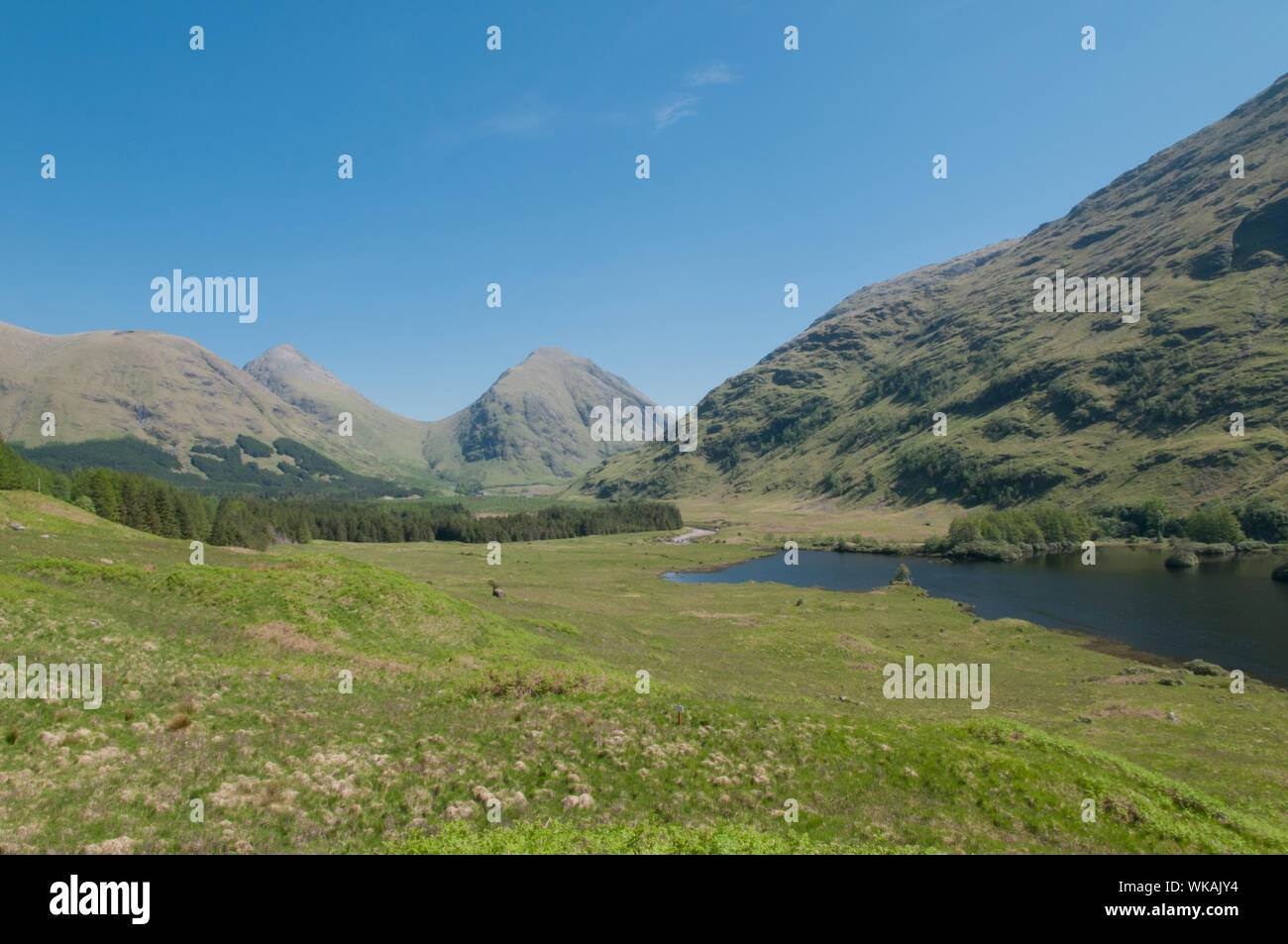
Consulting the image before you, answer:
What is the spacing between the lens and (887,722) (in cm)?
3028

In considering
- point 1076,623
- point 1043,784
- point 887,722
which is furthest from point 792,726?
point 1076,623

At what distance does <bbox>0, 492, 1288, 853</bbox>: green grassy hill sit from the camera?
1619cm

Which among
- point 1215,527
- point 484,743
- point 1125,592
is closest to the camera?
point 484,743

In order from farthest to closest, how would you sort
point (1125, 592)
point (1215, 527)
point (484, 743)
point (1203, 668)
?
point (1215, 527), point (1125, 592), point (1203, 668), point (484, 743)

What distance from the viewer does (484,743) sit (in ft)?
75.0

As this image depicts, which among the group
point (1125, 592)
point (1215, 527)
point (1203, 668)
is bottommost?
point (1125, 592)

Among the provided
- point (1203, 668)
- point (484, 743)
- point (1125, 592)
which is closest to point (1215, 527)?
point (1125, 592)

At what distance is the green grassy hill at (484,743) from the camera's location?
53.1 feet

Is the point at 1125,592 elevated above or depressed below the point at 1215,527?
below

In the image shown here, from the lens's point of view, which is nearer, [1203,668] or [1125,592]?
[1203,668]

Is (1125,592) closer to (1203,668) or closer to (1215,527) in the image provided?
(1203,668)
